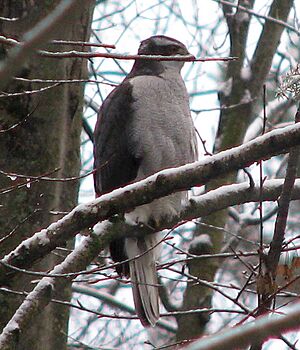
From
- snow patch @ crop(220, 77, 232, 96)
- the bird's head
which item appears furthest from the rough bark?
the bird's head

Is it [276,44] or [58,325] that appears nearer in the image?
[58,325]

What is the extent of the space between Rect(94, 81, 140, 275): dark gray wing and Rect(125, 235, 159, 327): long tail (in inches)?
2.1

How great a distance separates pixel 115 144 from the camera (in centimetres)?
444

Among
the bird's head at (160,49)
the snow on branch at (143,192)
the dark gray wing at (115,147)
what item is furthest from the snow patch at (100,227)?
the bird's head at (160,49)

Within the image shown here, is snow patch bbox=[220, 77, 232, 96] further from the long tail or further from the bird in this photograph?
the long tail

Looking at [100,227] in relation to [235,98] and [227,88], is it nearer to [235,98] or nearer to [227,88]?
[235,98]

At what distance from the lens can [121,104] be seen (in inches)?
177

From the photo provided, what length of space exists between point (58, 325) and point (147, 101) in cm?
140

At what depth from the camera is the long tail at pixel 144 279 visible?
4078 mm

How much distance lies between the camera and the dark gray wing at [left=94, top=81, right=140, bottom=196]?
4367mm

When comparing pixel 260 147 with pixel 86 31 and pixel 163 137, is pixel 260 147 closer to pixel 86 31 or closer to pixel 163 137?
pixel 163 137

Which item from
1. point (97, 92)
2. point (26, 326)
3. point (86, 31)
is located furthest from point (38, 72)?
point (97, 92)

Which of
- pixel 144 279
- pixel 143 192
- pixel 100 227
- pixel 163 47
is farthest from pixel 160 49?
pixel 143 192

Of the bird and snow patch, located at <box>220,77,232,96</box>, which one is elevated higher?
snow patch, located at <box>220,77,232,96</box>
